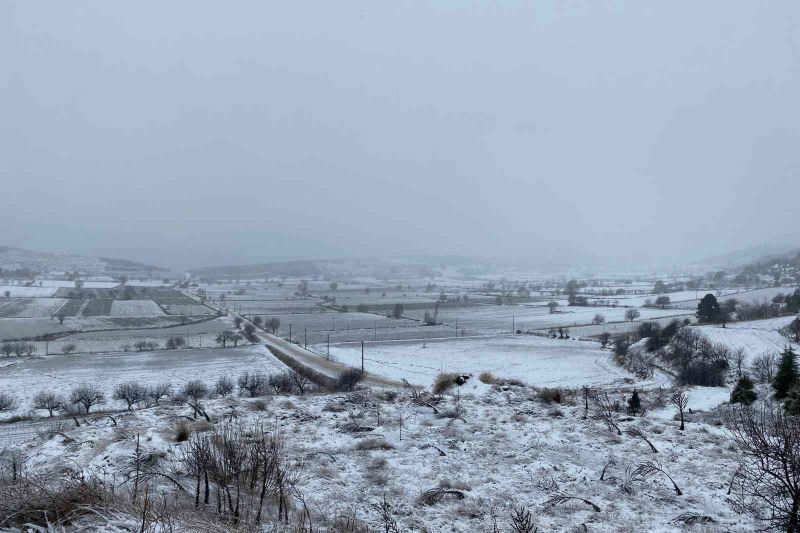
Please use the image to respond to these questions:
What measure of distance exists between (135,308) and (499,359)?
7148cm

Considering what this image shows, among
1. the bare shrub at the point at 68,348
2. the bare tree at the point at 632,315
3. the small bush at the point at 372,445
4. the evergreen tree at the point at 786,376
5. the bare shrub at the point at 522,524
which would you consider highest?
the bare shrub at the point at 522,524

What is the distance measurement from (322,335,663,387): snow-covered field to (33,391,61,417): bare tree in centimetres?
2369

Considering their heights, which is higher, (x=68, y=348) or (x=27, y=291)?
(x=27, y=291)

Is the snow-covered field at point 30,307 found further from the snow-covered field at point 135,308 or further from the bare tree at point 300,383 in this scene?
the bare tree at point 300,383

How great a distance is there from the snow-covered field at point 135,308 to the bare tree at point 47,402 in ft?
178

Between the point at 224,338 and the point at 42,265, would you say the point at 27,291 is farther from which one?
the point at 42,265

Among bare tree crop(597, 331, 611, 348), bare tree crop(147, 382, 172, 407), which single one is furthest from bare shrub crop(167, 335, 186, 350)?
bare tree crop(597, 331, 611, 348)

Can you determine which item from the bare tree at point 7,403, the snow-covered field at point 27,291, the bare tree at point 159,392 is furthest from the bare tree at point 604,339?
the snow-covered field at point 27,291

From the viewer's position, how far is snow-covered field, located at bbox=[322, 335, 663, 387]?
41219 mm

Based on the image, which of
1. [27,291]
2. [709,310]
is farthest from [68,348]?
[709,310]

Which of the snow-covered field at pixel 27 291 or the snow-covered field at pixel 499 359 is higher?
the snow-covered field at pixel 27 291

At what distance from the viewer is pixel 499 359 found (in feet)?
167

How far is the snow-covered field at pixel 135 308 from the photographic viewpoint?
275ft

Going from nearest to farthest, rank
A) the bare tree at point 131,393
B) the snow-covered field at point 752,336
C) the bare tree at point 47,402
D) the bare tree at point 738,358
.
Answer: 1. the bare tree at point 47,402
2. the bare tree at point 131,393
3. the bare tree at point 738,358
4. the snow-covered field at point 752,336
